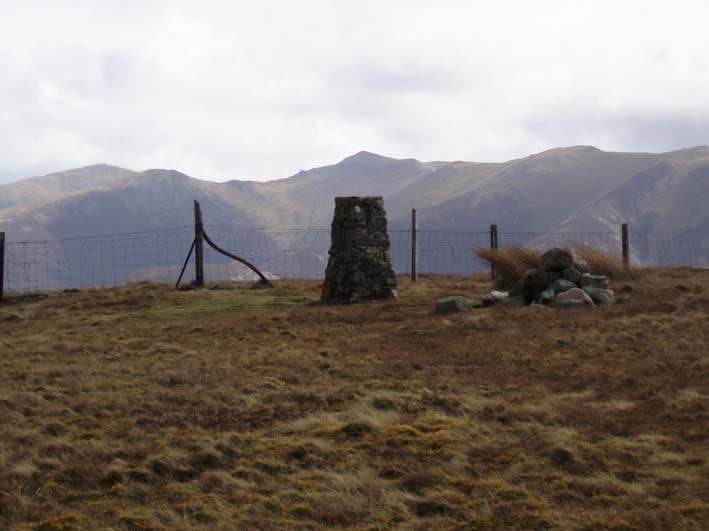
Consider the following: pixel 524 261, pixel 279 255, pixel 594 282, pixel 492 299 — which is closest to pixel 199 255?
pixel 524 261

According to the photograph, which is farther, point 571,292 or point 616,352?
point 571,292

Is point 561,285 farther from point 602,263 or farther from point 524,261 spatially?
point 602,263

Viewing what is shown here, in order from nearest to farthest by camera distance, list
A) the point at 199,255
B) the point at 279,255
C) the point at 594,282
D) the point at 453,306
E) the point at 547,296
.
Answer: the point at 453,306 → the point at 547,296 → the point at 594,282 → the point at 199,255 → the point at 279,255

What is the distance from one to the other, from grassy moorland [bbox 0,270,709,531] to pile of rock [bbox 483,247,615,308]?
1.13 meters

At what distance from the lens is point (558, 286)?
1602cm

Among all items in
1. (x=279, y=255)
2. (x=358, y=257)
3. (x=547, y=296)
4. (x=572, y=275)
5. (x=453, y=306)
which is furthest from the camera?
(x=279, y=255)

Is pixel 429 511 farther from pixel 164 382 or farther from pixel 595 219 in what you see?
pixel 595 219

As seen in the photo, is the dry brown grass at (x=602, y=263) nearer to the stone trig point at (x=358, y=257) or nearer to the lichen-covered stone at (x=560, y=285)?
the lichen-covered stone at (x=560, y=285)

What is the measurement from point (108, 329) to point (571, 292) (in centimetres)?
876

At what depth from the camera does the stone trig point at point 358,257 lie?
18.0 m

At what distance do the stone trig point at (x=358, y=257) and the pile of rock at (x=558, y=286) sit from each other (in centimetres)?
265

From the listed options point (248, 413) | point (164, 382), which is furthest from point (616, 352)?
point (164, 382)

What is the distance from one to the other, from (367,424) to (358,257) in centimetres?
1050

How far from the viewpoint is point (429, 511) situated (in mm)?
5789
